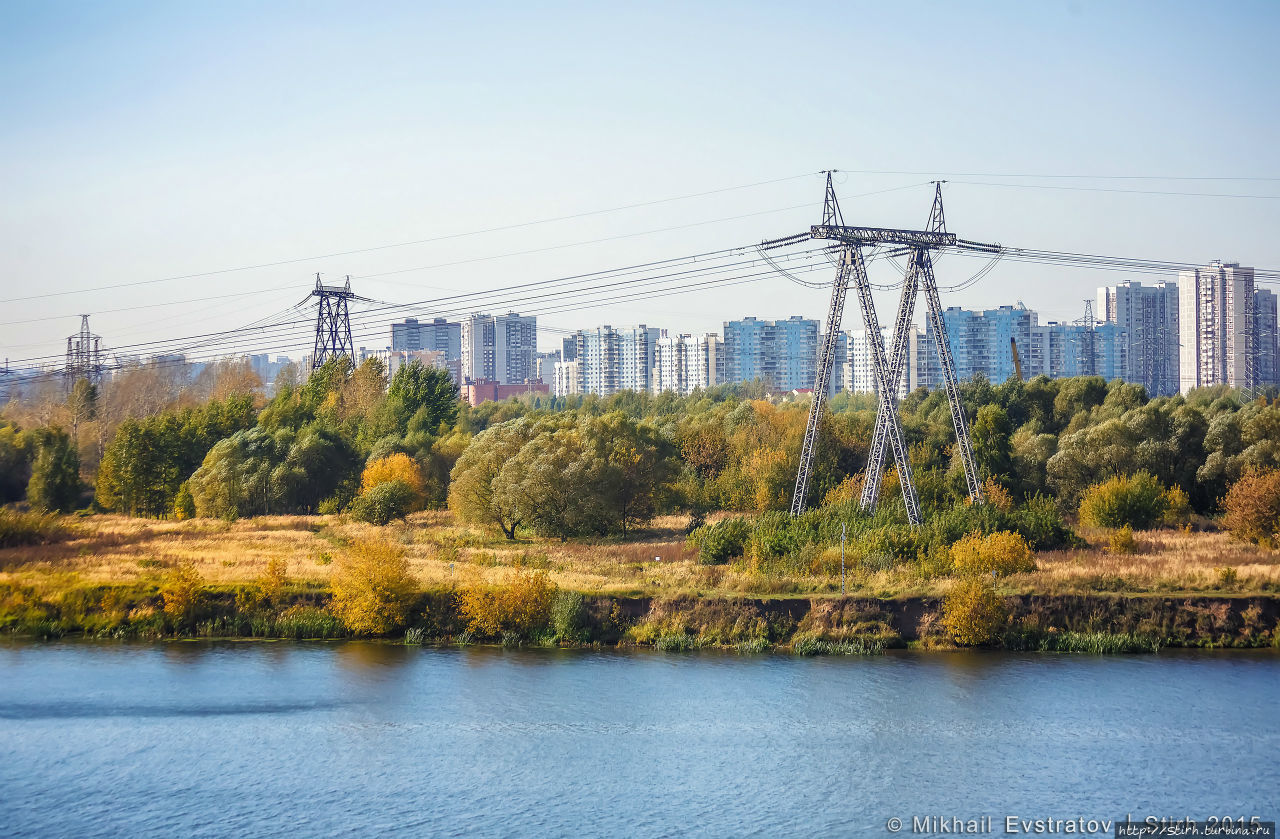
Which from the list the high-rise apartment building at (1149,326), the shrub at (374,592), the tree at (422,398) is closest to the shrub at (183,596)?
the shrub at (374,592)

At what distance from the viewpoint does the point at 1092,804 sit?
20969mm

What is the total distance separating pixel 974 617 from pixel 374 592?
17095mm

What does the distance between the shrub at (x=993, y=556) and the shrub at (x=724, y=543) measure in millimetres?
7338

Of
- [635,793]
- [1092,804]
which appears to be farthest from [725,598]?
[1092,804]

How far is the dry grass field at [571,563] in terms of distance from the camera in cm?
3284

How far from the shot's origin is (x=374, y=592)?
3300 centimetres

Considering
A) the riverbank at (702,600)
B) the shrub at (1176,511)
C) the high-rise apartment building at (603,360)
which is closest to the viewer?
the riverbank at (702,600)

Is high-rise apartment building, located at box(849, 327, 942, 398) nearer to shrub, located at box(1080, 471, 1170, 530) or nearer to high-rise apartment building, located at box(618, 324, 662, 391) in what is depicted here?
high-rise apartment building, located at box(618, 324, 662, 391)

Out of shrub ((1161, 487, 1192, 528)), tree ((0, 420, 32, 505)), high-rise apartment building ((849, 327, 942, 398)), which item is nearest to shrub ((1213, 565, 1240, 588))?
shrub ((1161, 487, 1192, 528))

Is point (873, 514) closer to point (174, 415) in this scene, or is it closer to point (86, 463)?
point (174, 415)

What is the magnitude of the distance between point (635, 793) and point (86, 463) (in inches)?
2126

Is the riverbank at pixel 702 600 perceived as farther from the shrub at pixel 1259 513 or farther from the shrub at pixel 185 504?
the shrub at pixel 185 504

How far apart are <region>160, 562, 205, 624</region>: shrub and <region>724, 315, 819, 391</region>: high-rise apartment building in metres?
141

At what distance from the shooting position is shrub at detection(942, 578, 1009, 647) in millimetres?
30641
